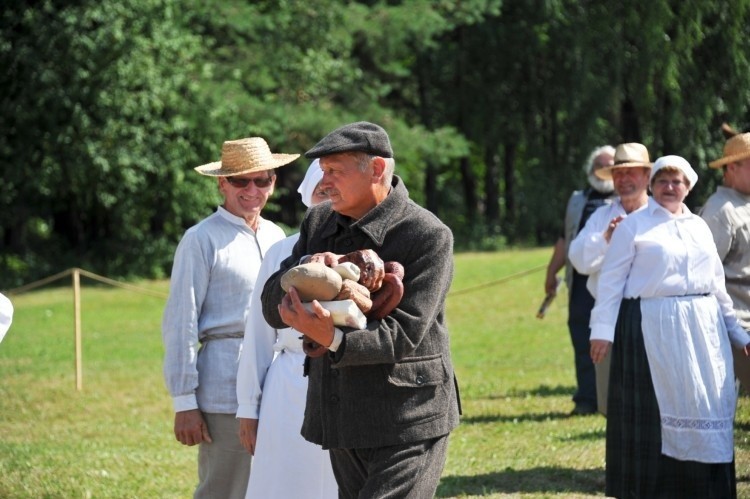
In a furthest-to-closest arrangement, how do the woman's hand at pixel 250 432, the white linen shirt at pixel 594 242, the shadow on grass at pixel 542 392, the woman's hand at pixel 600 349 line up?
the shadow on grass at pixel 542 392, the white linen shirt at pixel 594 242, the woman's hand at pixel 600 349, the woman's hand at pixel 250 432

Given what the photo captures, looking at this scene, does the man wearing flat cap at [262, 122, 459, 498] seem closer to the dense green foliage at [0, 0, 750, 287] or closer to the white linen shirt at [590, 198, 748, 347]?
the white linen shirt at [590, 198, 748, 347]

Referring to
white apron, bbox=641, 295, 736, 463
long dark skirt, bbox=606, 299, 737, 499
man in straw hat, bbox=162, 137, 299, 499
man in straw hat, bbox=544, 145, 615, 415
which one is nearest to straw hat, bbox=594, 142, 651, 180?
man in straw hat, bbox=544, 145, 615, 415

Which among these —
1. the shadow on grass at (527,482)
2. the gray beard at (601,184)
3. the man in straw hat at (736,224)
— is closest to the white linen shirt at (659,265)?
the man in straw hat at (736,224)

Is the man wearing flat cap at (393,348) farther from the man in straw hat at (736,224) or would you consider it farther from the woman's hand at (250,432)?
the man in straw hat at (736,224)

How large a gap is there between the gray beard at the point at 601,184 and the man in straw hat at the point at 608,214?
0.10 m

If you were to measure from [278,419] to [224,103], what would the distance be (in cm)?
2143

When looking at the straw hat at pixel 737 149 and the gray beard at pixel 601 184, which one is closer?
the straw hat at pixel 737 149

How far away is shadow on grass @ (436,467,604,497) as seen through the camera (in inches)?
299

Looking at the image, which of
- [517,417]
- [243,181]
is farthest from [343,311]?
[517,417]

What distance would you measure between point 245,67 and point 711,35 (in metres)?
19.8

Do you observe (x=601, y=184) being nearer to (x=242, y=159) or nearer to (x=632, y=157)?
(x=632, y=157)

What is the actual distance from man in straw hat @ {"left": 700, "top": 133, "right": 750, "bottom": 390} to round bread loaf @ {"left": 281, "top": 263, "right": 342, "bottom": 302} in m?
4.12

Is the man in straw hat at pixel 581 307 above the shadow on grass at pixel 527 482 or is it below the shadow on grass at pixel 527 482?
above

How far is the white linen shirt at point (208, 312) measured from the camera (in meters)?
5.30
